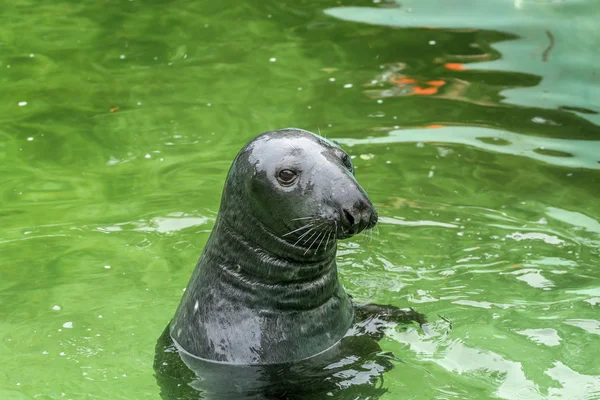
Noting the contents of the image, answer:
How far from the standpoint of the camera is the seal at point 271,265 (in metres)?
5.45

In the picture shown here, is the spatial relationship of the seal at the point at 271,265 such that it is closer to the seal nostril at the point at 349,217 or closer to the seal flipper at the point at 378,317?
the seal nostril at the point at 349,217

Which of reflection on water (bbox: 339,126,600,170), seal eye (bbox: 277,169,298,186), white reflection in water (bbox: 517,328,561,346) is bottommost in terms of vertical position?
white reflection in water (bbox: 517,328,561,346)

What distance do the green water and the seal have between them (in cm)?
63

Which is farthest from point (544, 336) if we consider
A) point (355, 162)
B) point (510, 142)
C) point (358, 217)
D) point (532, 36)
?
point (532, 36)

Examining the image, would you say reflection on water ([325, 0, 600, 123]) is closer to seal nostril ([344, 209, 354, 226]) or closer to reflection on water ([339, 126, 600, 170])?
reflection on water ([339, 126, 600, 170])

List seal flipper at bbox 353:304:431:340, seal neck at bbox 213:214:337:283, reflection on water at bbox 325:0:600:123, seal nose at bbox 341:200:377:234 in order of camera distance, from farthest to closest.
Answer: reflection on water at bbox 325:0:600:123 → seal flipper at bbox 353:304:431:340 → seal neck at bbox 213:214:337:283 → seal nose at bbox 341:200:377:234

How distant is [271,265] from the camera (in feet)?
18.4

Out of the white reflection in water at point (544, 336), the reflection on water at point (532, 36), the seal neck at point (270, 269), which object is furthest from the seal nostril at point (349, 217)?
the reflection on water at point (532, 36)

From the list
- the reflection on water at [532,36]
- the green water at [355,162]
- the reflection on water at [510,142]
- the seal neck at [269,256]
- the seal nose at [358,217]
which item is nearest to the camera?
the seal nose at [358,217]

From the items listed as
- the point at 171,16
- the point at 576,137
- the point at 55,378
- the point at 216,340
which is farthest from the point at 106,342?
the point at 171,16

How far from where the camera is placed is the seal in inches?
215

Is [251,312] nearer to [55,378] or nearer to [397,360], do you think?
[397,360]

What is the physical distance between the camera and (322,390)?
5469mm

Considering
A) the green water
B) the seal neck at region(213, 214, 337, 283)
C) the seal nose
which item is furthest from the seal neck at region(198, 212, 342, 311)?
the green water
